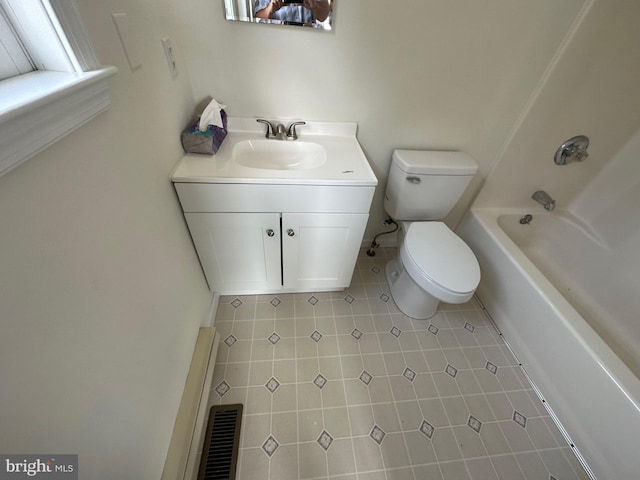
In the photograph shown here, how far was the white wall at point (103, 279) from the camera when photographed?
1.24 ft

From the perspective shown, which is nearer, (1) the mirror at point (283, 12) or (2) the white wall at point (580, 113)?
(1) the mirror at point (283, 12)

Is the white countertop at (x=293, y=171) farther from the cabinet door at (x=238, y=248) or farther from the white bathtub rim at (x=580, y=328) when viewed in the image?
the white bathtub rim at (x=580, y=328)

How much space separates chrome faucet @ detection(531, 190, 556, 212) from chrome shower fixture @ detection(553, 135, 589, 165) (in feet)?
0.63

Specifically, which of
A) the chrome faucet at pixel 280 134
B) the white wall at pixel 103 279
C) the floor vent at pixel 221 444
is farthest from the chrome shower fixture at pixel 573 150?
the floor vent at pixel 221 444

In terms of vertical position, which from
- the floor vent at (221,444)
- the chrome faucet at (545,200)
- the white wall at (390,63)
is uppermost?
the white wall at (390,63)

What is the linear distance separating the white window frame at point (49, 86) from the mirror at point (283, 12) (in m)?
0.66

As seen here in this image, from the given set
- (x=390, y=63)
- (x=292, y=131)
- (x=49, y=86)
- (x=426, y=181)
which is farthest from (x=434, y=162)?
(x=49, y=86)

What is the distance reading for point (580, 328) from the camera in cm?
101

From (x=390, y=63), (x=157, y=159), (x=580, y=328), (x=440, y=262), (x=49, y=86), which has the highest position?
(x=390, y=63)

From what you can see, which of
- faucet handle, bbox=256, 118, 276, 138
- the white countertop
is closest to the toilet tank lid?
the white countertop

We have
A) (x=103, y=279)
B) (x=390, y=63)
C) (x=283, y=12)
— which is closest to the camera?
(x=103, y=279)

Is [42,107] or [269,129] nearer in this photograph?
[42,107]

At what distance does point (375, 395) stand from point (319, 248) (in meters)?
0.71

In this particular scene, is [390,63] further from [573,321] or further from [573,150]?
[573,321]
